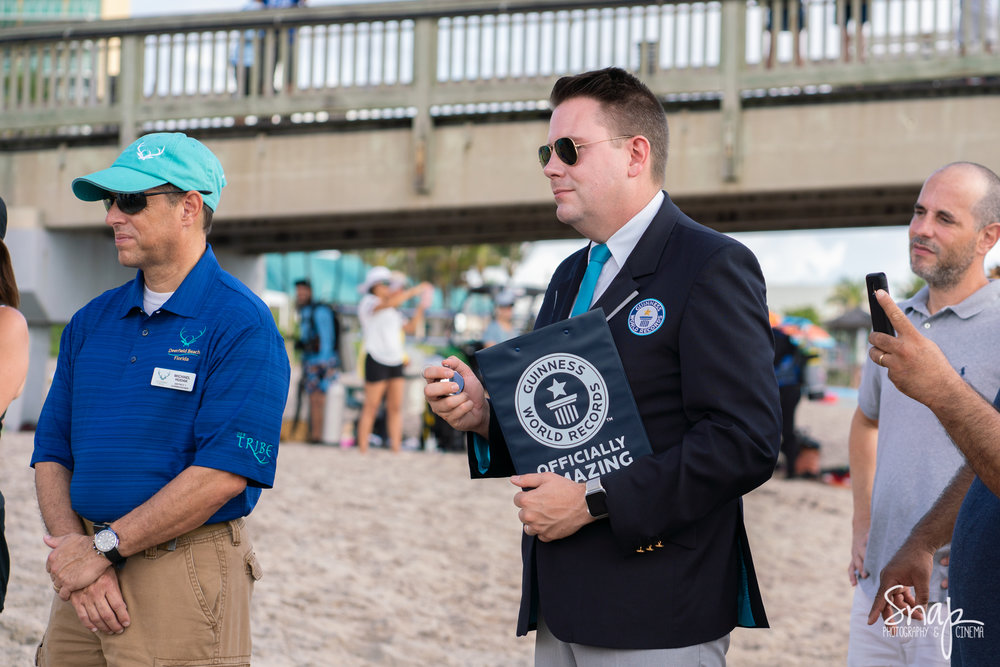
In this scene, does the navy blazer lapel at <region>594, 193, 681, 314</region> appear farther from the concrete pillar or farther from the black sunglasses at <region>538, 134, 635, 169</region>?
the concrete pillar

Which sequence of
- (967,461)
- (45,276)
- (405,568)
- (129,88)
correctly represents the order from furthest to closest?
(45,276), (129,88), (405,568), (967,461)

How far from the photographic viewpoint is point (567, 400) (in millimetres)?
2354

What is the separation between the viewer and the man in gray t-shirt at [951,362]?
3.19 meters

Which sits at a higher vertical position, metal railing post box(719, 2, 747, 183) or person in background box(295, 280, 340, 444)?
metal railing post box(719, 2, 747, 183)

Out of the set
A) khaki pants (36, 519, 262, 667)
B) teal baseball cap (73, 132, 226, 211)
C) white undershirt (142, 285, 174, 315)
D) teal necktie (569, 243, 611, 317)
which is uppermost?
teal baseball cap (73, 132, 226, 211)

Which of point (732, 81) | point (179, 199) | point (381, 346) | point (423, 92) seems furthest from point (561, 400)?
point (381, 346)

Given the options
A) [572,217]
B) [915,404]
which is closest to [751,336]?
[572,217]

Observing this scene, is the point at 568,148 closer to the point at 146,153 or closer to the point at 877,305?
the point at 877,305

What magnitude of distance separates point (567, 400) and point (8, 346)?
167 centimetres

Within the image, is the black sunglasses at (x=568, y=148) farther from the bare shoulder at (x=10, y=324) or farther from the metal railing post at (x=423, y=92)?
the metal railing post at (x=423, y=92)

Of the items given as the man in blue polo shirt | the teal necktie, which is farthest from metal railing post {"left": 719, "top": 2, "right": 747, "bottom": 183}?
the man in blue polo shirt

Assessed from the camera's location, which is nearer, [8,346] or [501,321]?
[8,346]

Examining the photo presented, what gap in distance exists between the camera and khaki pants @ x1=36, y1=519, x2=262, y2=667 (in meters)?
2.56

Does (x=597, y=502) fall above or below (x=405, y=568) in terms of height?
above
